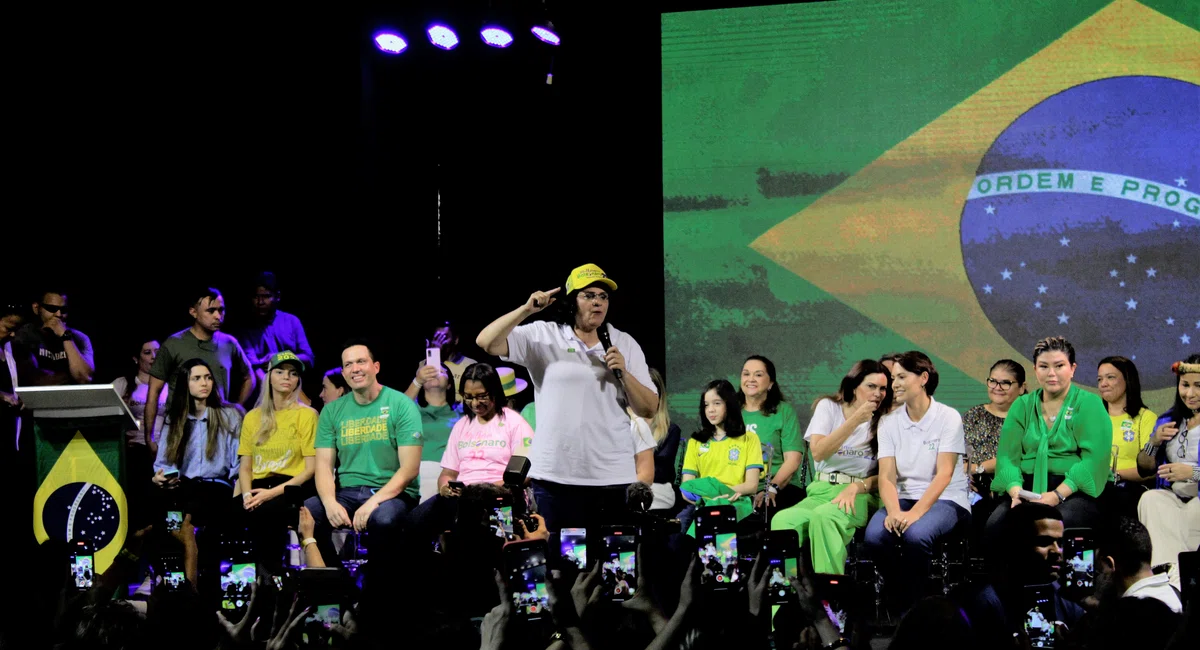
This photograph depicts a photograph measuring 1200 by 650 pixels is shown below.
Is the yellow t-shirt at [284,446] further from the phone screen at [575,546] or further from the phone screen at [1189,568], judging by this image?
the phone screen at [1189,568]

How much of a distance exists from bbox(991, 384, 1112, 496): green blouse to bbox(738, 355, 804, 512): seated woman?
911 millimetres

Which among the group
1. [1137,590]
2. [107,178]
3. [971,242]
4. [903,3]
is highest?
[903,3]

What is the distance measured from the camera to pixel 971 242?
20.7 feet

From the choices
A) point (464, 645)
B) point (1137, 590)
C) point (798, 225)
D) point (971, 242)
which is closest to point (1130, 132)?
point (971, 242)

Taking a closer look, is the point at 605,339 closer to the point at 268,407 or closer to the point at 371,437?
the point at 371,437

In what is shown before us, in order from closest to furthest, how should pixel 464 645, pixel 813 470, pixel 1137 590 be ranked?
pixel 464 645
pixel 1137 590
pixel 813 470

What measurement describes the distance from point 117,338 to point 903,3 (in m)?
5.18

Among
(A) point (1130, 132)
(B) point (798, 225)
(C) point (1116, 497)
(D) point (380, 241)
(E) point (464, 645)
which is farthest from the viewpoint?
(D) point (380, 241)

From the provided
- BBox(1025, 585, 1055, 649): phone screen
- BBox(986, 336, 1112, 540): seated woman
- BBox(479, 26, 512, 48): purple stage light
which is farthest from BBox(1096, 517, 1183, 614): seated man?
BBox(479, 26, 512, 48): purple stage light

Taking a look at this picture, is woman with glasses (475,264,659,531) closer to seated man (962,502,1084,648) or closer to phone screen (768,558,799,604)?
phone screen (768,558,799,604)

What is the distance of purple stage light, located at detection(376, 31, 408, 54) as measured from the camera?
21.6 ft

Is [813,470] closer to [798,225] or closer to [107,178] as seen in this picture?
[798,225]

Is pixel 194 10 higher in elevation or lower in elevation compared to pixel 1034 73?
higher

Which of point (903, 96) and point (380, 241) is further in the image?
point (380, 241)
